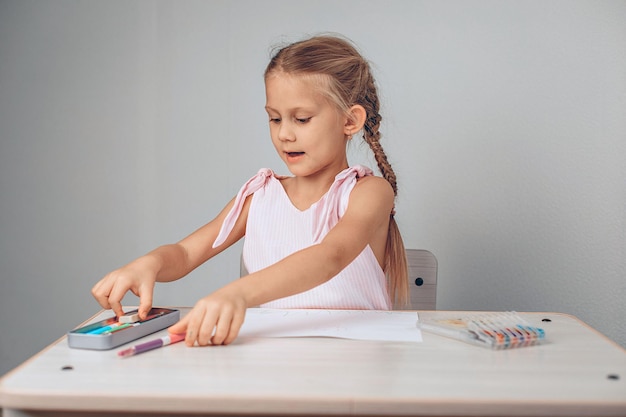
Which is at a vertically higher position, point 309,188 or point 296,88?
point 296,88

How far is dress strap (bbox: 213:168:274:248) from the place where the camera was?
1431mm

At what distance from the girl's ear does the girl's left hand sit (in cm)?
58

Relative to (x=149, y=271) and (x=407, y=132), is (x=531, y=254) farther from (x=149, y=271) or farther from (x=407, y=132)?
(x=149, y=271)

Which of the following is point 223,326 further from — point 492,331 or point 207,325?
point 492,331

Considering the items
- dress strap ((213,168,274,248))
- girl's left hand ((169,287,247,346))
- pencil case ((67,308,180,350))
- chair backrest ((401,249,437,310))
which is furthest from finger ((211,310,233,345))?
chair backrest ((401,249,437,310))

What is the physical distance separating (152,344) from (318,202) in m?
0.59

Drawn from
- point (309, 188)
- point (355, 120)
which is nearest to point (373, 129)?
point (355, 120)

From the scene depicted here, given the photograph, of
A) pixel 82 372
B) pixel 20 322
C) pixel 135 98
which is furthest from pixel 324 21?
pixel 82 372

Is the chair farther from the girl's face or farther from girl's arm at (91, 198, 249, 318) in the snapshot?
the girl's face

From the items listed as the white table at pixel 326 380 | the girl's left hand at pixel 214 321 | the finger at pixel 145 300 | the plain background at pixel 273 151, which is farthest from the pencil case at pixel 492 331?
the plain background at pixel 273 151

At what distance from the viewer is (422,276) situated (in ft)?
5.04

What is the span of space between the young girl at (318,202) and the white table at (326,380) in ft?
0.91

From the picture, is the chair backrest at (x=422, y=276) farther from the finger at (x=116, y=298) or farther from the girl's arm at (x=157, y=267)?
the finger at (x=116, y=298)

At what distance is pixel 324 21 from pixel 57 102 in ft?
2.65
